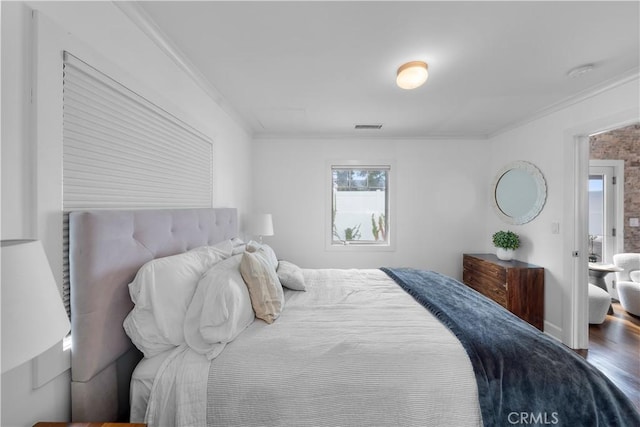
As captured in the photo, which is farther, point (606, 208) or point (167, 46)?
point (606, 208)

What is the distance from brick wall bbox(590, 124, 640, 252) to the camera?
400cm

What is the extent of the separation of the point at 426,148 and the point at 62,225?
4.05m

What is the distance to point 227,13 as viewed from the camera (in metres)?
1.48

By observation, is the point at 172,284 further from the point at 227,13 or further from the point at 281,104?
the point at 281,104

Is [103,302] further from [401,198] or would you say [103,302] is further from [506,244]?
[506,244]

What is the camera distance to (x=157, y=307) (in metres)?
1.25

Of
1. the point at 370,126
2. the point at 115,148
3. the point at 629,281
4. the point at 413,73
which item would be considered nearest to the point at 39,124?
the point at 115,148

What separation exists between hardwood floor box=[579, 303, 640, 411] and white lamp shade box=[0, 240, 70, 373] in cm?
330

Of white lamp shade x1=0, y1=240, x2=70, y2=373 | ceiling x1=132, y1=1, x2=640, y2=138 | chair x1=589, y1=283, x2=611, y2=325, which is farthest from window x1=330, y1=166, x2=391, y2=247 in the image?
white lamp shade x1=0, y1=240, x2=70, y2=373

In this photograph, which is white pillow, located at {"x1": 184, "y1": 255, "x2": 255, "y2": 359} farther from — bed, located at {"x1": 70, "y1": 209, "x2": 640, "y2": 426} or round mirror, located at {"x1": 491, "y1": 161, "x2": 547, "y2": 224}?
round mirror, located at {"x1": 491, "y1": 161, "x2": 547, "y2": 224}

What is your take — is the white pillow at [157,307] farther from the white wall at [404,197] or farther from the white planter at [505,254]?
the white planter at [505,254]

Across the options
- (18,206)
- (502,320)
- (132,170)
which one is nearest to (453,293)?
(502,320)

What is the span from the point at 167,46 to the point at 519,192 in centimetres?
401

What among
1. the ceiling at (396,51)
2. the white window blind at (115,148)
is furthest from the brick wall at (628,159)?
the white window blind at (115,148)
